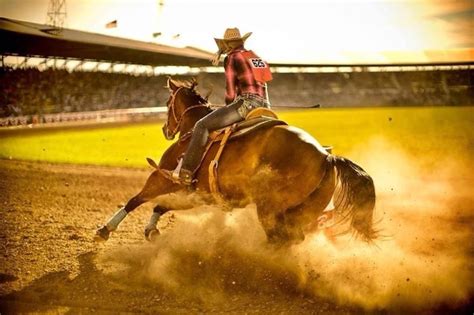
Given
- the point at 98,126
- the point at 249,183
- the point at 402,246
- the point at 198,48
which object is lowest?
the point at 98,126

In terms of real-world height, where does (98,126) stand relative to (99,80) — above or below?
below

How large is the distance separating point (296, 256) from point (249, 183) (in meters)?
0.86

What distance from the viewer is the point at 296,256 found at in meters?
4.80

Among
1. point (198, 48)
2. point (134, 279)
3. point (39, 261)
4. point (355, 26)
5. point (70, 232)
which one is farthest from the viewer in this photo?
point (198, 48)

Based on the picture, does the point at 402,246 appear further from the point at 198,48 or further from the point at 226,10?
the point at 198,48

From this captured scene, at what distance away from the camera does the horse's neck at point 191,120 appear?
218 inches

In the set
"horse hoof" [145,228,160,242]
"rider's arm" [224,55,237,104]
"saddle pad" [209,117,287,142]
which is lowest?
"horse hoof" [145,228,160,242]

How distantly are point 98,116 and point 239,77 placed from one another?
17.8 meters

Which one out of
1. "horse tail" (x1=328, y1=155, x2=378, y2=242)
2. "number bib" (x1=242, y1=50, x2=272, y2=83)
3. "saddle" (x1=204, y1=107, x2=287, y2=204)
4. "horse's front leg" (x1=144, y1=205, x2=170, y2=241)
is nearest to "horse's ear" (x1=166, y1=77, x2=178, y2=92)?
"saddle" (x1=204, y1=107, x2=287, y2=204)

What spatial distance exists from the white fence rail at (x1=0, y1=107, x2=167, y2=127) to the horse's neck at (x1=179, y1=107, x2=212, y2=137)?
562 inches

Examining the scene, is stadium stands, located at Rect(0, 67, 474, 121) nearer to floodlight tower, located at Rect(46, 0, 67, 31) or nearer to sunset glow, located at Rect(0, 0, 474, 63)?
floodlight tower, located at Rect(46, 0, 67, 31)

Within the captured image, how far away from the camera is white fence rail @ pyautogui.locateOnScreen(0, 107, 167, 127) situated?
63.3 ft

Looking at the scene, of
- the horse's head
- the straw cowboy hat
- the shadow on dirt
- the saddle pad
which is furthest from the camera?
the horse's head

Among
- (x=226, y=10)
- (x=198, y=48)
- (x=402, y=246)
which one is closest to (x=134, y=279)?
(x=402, y=246)
